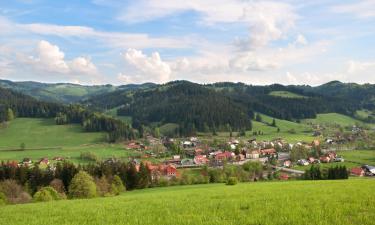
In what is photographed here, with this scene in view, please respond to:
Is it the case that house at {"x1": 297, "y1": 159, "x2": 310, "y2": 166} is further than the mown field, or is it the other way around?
the mown field

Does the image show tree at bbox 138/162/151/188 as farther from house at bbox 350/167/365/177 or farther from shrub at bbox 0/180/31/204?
house at bbox 350/167/365/177

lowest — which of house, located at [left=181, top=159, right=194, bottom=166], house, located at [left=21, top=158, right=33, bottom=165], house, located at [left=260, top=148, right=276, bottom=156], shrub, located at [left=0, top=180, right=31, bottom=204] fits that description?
house, located at [left=181, top=159, right=194, bottom=166]

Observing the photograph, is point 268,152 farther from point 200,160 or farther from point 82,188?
point 82,188

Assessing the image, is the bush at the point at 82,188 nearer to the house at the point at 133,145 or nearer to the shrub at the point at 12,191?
the shrub at the point at 12,191

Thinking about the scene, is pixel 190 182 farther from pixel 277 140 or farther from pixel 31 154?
pixel 277 140

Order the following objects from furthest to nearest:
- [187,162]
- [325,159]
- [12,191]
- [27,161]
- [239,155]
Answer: [239,155] → [187,162] → [325,159] → [27,161] → [12,191]

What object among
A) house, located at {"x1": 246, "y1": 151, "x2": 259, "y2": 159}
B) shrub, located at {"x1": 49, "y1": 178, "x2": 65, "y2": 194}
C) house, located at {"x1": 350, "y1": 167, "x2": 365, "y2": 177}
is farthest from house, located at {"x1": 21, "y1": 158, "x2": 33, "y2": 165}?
house, located at {"x1": 350, "y1": 167, "x2": 365, "y2": 177}

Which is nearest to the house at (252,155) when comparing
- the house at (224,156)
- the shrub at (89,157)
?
the house at (224,156)

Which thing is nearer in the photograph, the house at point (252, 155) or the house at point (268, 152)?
the house at point (252, 155)

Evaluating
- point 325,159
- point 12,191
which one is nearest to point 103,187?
point 12,191

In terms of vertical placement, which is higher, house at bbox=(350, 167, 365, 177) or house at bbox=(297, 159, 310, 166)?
house at bbox=(350, 167, 365, 177)

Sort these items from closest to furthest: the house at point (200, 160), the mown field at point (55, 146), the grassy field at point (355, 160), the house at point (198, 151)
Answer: the grassy field at point (355, 160), the house at point (200, 160), the mown field at point (55, 146), the house at point (198, 151)

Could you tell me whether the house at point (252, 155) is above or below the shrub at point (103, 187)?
below

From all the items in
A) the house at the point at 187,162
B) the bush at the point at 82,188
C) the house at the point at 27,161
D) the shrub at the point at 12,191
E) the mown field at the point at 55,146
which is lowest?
the house at the point at 187,162
